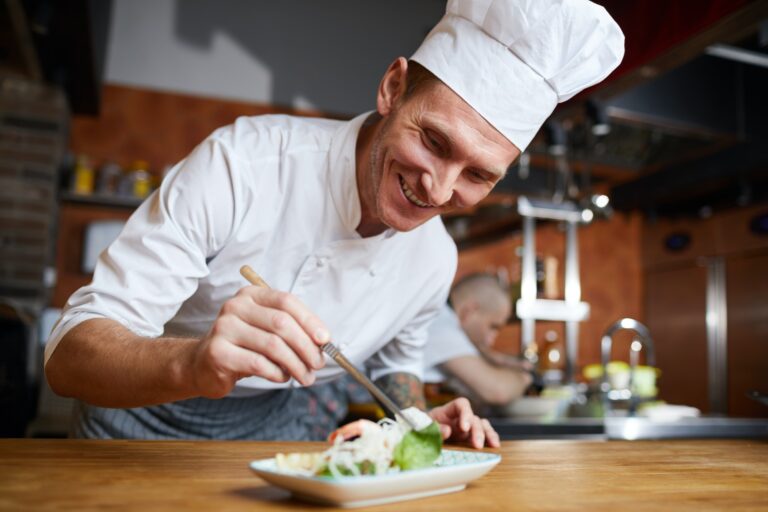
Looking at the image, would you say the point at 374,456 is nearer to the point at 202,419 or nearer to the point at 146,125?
the point at 202,419

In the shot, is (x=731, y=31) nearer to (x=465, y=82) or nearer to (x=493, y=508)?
(x=465, y=82)

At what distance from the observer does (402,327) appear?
1617 mm

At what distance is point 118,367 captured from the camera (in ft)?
3.09

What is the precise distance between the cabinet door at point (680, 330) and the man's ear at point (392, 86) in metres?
5.61

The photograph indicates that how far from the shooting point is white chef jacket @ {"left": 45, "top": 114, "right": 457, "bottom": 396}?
1.12 metres

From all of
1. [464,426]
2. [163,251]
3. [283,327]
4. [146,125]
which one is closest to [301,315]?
[283,327]

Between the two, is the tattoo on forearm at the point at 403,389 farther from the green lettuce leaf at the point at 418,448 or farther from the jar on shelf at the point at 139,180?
the jar on shelf at the point at 139,180

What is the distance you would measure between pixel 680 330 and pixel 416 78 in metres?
5.85

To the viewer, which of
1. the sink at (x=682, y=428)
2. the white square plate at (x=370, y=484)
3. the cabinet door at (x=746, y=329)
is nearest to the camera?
the white square plate at (x=370, y=484)

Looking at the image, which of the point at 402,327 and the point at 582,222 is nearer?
the point at 402,327

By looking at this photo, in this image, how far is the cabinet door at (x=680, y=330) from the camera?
6242 millimetres

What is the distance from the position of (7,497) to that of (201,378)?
22cm

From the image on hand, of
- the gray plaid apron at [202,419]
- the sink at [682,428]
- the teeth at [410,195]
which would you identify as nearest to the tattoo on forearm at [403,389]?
the gray plaid apron at [202,419]

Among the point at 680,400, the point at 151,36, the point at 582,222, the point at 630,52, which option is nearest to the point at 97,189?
the point at 151,36
